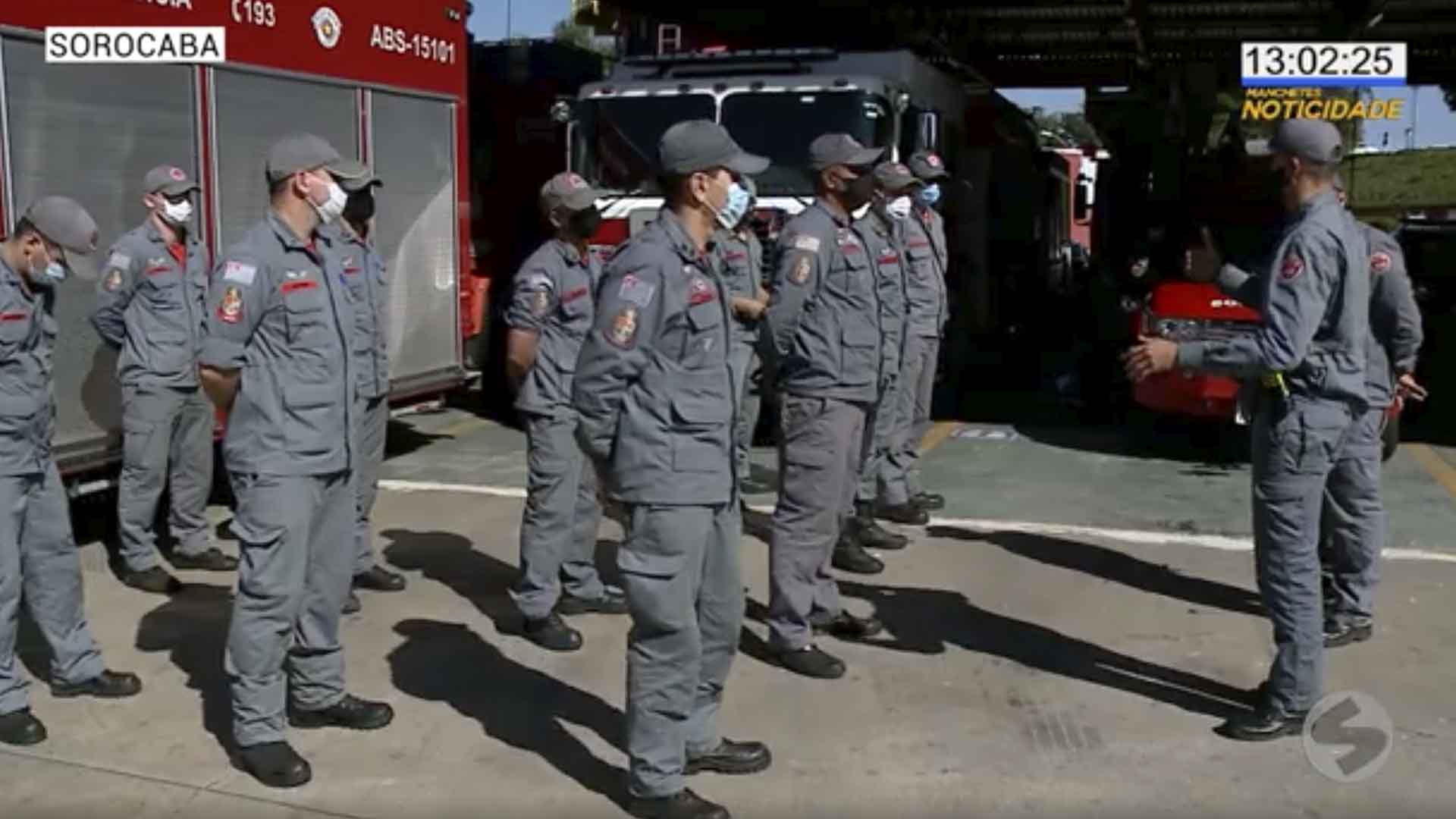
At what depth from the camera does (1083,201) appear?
73.4 ft

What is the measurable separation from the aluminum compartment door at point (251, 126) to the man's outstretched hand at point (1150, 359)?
5063mm

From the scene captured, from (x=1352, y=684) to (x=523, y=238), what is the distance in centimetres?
971

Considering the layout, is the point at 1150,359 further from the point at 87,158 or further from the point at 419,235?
the point at 419,235

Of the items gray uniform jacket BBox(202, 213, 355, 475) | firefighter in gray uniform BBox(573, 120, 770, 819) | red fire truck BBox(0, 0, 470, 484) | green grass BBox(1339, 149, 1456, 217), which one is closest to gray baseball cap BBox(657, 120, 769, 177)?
firefighter in gray uniform BBox(573, 120, 770, 819)

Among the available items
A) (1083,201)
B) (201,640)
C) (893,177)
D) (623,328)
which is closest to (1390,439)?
(893,177)

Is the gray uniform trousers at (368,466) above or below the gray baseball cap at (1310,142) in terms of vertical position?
below

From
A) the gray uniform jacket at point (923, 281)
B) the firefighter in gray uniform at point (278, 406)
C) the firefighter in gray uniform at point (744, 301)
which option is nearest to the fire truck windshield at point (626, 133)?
the firefighter in gray uniform at point (744, 301)

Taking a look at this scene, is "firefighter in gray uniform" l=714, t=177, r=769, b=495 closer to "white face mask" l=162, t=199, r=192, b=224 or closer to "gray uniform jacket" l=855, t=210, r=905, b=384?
"gray uniform jacket" l=855, t=210, r=905, b=384

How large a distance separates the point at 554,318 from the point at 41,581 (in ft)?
6.85

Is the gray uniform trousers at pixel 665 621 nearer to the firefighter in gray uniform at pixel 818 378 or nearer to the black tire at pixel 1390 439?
the firefighter in gray uniform at pixel 818 378

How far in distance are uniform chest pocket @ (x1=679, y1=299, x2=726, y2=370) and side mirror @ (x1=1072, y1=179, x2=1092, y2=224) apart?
18206mm

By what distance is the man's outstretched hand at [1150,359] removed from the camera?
4.76 metres

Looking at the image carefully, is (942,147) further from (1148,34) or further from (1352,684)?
(1148,34)

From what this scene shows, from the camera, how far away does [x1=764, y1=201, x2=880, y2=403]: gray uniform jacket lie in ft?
18.9
